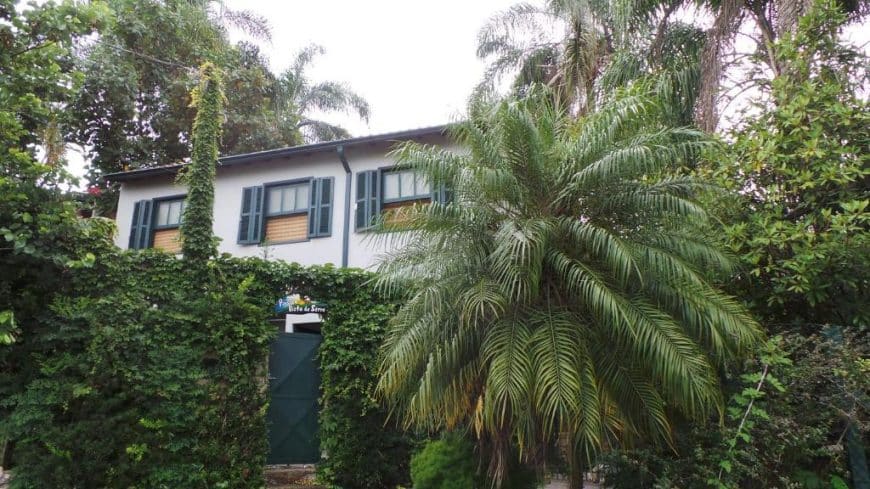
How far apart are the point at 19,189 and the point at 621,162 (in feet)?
22.3

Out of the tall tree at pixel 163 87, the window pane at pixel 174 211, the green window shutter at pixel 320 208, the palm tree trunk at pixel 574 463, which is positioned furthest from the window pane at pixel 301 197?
the palm tree trunk at pixel 574 463

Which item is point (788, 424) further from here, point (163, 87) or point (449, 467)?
point (163, 87)

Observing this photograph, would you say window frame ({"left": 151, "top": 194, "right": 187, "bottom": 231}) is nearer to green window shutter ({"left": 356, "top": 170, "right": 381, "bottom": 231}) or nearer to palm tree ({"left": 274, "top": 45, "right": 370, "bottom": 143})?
green window shutter ({"left": 356, "top": 170, "right": 381, "bottom": 231})

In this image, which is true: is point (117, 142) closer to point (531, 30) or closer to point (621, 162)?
point (531, 30)

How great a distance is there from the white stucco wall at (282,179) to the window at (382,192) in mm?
186

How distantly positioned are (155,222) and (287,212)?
3.76 metres

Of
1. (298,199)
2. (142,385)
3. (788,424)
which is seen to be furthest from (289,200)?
(788,424)

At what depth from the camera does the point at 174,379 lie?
6723mm

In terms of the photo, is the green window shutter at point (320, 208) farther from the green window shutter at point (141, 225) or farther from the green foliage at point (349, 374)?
the green window shutter at point (141, 225)

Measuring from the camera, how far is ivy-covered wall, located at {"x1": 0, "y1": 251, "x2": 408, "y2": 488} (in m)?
6.13

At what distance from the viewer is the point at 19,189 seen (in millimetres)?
6336

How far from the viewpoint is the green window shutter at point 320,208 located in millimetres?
12069

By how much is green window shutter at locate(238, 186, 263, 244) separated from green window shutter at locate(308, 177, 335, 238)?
1.28m

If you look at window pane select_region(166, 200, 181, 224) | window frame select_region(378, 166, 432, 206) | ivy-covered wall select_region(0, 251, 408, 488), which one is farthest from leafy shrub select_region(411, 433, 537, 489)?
window pane select_region(166, 200, 181, 224)
